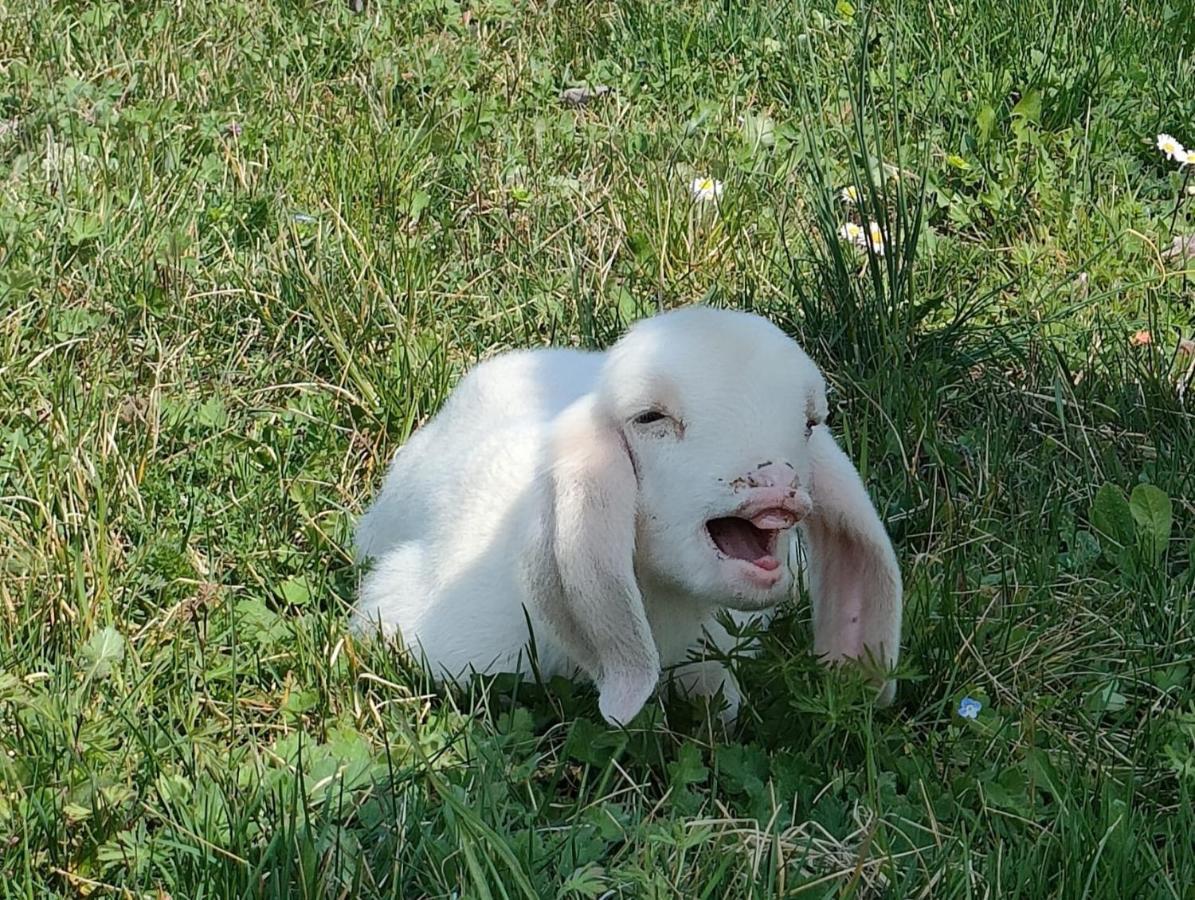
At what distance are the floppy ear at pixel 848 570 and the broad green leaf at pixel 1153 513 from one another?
74 centimetres

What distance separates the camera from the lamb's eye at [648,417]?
2693mm

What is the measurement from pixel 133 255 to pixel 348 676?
1.82 meters

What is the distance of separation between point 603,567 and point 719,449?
0.86 ft

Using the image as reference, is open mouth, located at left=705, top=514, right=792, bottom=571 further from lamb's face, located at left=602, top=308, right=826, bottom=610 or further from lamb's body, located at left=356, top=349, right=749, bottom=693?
lamb's body, located at left=356, top=349, right=749, bottom=693

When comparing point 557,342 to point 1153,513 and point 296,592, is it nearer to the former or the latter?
point 296,592

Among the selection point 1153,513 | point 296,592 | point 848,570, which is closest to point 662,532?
point 848,570

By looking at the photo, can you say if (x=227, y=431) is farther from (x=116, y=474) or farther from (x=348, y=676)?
(x=348, y=676)

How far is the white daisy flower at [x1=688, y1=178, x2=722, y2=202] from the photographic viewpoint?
484 cm

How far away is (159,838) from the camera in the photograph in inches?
101

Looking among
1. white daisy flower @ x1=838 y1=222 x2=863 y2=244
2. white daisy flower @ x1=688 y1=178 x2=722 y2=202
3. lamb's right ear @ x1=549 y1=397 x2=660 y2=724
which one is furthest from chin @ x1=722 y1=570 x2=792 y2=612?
white daisy flower @ x1=688 y1=178 x2=722 y2=202

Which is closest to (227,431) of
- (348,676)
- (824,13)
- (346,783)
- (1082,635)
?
(348,676)

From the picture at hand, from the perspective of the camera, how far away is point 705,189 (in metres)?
4.91

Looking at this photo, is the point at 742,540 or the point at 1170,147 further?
the point at 1170,147

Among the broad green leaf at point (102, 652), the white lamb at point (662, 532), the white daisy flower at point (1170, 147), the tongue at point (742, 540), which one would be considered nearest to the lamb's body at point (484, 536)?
the white lamb at point (662, 532)
